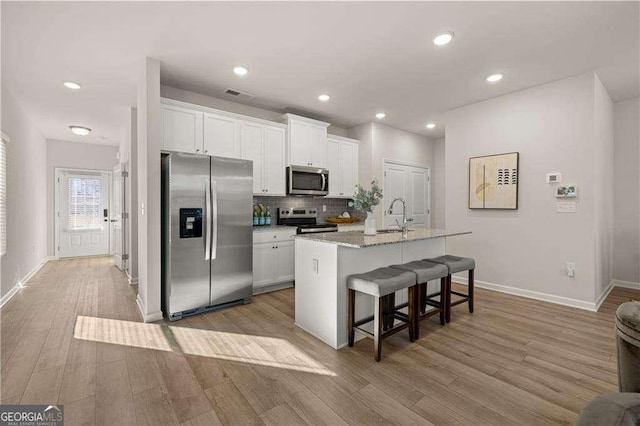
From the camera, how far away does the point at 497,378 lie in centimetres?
212

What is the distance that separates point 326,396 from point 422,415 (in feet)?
1.94

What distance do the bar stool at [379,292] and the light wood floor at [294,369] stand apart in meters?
0.18

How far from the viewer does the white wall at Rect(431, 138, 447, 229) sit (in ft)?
22.5

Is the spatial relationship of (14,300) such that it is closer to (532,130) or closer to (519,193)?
(519,193)

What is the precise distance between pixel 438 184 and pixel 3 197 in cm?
751

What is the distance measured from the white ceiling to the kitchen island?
187 centimetres

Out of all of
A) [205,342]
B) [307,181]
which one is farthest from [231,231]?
[307,181]

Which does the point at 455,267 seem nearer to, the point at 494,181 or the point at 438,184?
the point at 494,181

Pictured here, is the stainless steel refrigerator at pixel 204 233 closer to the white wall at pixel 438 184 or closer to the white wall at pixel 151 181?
the white wall at pixel 151 181

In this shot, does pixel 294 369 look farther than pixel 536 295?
No

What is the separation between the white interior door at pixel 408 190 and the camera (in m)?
5.86

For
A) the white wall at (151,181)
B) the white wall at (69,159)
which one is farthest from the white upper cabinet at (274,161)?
the white wall at (69,159)

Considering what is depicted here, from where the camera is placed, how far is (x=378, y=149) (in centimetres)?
569

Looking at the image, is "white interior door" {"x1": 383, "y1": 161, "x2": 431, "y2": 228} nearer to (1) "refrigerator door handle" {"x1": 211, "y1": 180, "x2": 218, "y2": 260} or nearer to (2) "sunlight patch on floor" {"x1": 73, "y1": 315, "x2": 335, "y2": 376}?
(1) "refrigerator door handle" {"x1": 211, "y1": 180, "x2": 218, "y2": 260}
